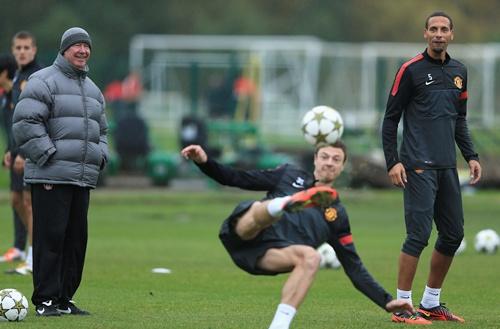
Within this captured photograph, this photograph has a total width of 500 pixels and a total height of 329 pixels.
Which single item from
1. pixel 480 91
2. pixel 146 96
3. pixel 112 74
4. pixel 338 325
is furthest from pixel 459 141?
pixel 480 91

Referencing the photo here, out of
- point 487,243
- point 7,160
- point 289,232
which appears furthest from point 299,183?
point 487,243

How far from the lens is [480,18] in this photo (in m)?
76.8

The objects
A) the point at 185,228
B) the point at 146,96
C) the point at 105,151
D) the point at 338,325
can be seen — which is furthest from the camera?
the point at 146,96

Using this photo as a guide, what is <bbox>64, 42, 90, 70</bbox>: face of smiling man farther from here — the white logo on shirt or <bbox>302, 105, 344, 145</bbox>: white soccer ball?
<bbox>302, 105, 344, 145</bbox>: white soccer ball

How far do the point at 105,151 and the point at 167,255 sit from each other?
20.2ft

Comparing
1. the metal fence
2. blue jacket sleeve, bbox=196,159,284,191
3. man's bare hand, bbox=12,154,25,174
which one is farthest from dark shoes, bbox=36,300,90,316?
the metal fence

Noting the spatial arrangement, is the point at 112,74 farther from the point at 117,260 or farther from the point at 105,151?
the point at 105,151

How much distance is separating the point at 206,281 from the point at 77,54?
13.4 ft

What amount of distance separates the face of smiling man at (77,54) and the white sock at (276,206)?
2.88 m

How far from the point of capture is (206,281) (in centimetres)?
1434

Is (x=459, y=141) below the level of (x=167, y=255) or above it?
above

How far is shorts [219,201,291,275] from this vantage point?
375 inches

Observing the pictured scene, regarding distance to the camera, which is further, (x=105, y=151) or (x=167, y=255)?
(x=167, y=255)

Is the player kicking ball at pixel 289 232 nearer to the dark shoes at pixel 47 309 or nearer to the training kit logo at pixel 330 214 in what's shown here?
the training kit logo at pixel 330 214
